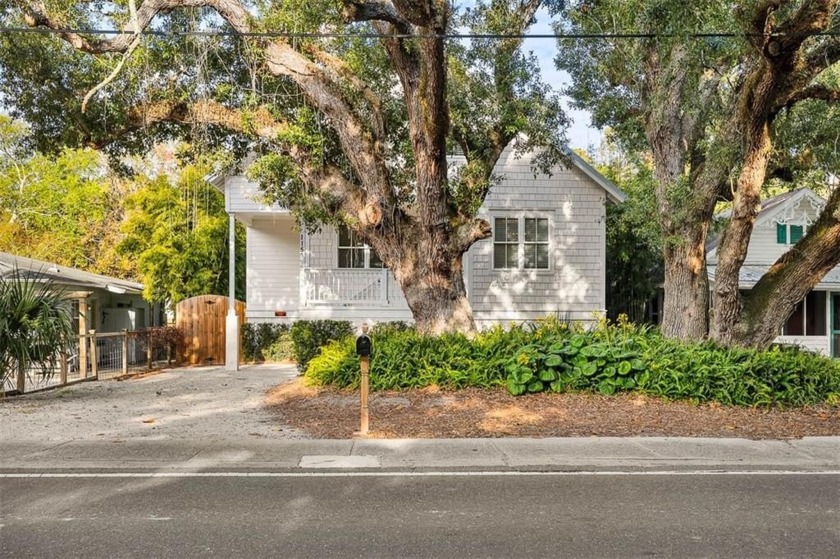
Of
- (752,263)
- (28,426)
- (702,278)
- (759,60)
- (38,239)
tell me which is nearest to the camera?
(28,426)

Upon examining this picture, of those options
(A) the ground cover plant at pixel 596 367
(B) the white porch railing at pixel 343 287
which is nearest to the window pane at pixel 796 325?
(A) the ground cover plant at pixel 596 367

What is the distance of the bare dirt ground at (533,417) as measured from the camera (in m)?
9.50

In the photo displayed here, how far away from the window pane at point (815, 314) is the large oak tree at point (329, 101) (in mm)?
12215

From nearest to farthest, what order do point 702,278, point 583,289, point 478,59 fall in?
point 702,278 < point 478,59 < point 583,289

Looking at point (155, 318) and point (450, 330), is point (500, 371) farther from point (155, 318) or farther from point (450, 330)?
point (155, 318)

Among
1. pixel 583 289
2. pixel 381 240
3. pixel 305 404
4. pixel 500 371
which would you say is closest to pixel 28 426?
pixel 305 404

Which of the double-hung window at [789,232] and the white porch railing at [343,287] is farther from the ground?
the double-hung window at [789,232]

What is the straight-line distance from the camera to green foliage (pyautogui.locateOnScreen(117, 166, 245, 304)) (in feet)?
85.4

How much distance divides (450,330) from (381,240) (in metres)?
2.16

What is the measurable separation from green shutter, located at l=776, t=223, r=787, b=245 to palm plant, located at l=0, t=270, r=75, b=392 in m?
20.3

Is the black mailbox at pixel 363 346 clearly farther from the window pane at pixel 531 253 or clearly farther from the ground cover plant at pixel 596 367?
the window pane at pixel 531 253

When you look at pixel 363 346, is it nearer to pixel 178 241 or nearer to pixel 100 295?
pixel 100 295

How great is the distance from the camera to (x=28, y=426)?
984 cm

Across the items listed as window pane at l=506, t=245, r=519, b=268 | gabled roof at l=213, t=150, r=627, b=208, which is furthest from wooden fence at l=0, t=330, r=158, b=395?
window pane at l=506, t=245, r=519, b=268
